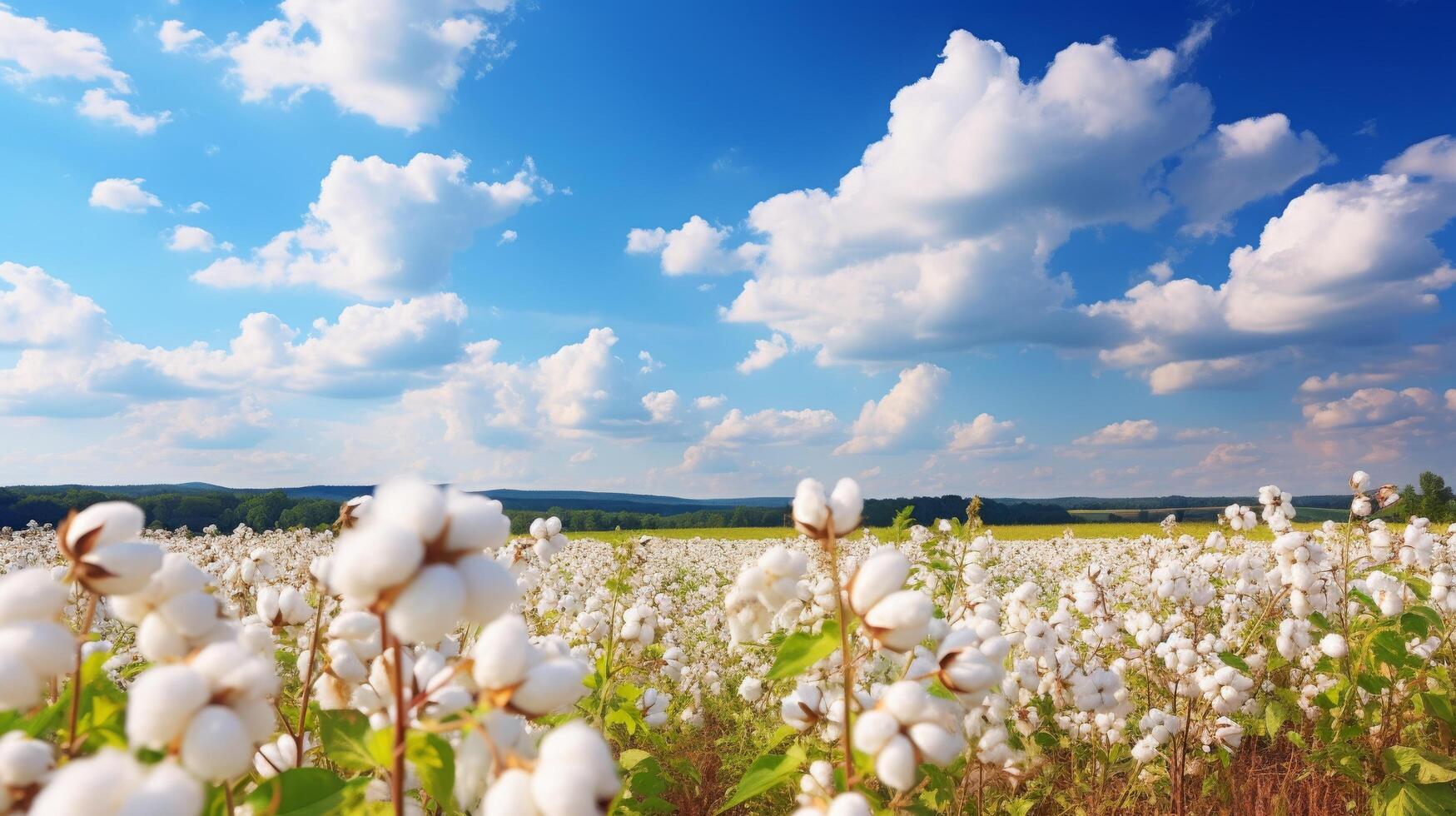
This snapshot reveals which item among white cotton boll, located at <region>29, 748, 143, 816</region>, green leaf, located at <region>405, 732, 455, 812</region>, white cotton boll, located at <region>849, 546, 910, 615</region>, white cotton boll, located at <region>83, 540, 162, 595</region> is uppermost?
white cotton boll, located at <region>83, 540, 162, 595</region>

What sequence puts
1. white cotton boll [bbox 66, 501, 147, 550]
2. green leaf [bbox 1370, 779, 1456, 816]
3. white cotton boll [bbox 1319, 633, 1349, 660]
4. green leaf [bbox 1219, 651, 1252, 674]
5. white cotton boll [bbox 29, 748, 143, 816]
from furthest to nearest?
white cotton boll [bbox 1319, 633, 1349, 660] < green leaf [bbox 1370, 779, 1456, 816] < green leaf [bbox 1219, 651, 1252, 674] < white cotton boll [bbox 66, 501, 147, 550] < white cotton boll [bbox 29, 748, 143, 816]

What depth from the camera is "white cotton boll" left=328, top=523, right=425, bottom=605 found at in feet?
3.73

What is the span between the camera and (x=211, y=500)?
41.0 meters

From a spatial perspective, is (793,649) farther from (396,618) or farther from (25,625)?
(25,625)

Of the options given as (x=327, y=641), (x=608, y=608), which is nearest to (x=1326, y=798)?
(x=608, y=608)

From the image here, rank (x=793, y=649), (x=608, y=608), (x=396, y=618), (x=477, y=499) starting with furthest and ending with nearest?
1. (x=608, y=608)
2. (x=793, y=649)
3. (x=477, y=499)
4. (x=396, y=618)

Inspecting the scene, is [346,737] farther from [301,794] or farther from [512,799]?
[512,799]

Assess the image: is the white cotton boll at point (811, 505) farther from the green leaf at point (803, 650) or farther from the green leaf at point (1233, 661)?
the green leaf at point (1233, 661)

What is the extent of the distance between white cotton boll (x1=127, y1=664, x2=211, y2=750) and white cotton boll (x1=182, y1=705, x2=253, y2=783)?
0.02m

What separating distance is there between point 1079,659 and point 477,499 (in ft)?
19.2

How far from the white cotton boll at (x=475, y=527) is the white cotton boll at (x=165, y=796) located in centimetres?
43

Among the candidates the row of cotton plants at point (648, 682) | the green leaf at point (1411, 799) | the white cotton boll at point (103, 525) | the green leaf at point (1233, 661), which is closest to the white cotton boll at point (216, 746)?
the row of cotton plants at point (648, 682)

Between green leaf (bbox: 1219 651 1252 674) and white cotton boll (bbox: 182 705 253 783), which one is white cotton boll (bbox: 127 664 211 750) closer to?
white cotton boll (bbox: 182 705 253 783)

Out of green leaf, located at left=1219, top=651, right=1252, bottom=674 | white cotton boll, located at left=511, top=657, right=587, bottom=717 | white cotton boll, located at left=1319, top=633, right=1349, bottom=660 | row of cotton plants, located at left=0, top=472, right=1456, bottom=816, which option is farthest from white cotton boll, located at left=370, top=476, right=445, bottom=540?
white cotton boll, located at left=1319, top=633, right=1349, bottom=660
